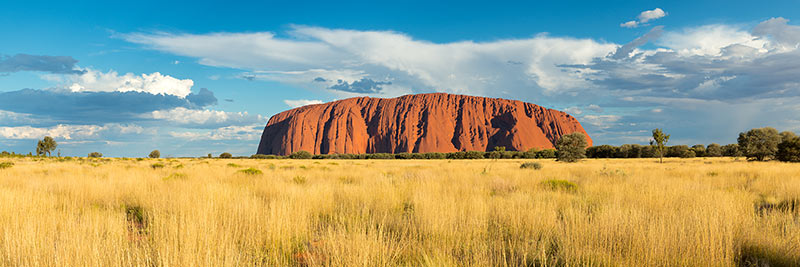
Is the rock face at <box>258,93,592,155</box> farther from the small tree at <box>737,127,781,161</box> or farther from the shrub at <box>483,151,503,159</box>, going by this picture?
the small tree at <box>737,127,781,161</box>

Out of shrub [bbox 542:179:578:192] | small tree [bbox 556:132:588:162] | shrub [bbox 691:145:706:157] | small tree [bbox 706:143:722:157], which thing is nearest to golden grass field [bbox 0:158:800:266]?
shrub [bbox 542:179:578:192]

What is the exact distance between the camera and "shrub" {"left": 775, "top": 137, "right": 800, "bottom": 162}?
129ft

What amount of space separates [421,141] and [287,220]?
16672cm

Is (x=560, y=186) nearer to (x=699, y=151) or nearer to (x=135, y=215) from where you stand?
(x=135, y=215)

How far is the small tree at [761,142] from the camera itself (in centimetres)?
5234

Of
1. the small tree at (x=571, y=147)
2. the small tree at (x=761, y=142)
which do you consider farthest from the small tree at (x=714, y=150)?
the small tree at (x=571, y=147)

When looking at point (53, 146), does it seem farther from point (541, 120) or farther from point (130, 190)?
point (541, 120)

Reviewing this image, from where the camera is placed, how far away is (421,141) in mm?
171625

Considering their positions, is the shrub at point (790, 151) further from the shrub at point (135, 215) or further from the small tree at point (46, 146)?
the small tree at point (46, 146)

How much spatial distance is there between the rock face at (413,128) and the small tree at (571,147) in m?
110

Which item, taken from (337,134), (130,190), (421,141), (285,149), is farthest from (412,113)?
(130,190)

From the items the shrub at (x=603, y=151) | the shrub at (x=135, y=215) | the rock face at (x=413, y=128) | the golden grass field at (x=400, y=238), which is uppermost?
the rock face at (x=413, y=128)

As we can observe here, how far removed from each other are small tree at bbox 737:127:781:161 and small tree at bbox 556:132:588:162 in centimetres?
2260

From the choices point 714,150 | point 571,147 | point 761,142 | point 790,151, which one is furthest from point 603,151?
point 790,151
